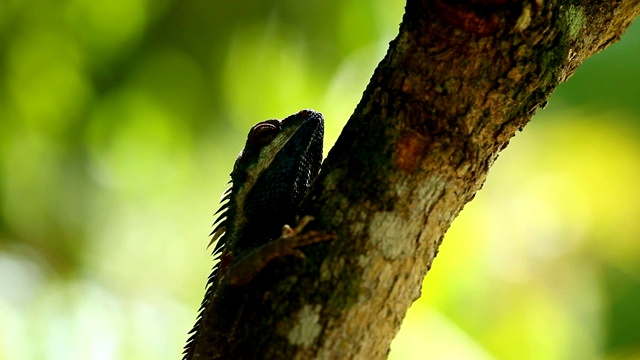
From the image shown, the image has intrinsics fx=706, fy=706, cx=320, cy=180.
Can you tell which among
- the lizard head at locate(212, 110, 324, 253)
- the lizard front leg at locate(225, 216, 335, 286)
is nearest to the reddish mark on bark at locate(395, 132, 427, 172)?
the lizard front leg at locate(225, 216, 335, 286)

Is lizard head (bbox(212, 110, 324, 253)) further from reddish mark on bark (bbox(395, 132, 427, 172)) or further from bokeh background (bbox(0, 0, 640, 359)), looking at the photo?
bokeh background (bbox(0, 0, 640, 359))

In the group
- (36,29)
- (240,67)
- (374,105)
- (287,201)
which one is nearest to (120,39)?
(36,29)

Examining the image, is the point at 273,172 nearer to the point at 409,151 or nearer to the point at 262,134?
the point at 262,134

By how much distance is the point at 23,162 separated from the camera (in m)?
11.1

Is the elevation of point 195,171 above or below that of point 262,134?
above

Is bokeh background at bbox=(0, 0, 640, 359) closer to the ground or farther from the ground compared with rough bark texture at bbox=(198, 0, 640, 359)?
farther from the ground

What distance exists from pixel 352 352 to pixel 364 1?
8.90 meters

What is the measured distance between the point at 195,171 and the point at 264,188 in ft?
22.1

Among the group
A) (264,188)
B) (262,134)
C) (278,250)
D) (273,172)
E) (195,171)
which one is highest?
(195,171)

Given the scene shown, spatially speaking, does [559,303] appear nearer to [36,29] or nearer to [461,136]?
[461,136]

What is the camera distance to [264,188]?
461 centimetres

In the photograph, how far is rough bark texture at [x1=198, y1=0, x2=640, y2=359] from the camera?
296cm

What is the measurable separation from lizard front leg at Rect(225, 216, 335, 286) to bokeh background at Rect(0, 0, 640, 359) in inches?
237

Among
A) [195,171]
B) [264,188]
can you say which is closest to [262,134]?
[264,188]
